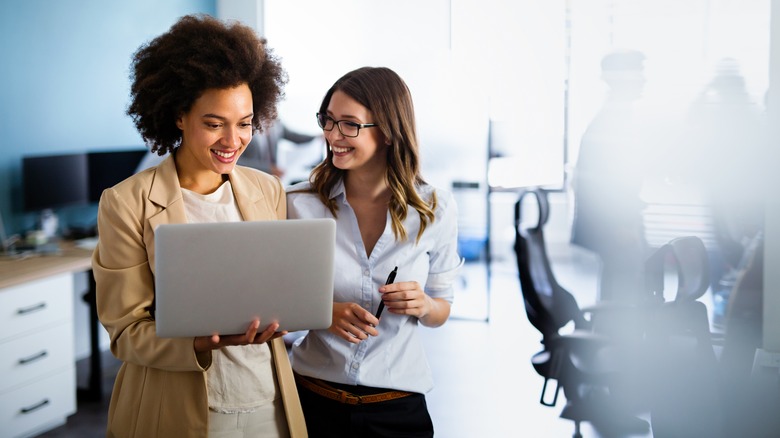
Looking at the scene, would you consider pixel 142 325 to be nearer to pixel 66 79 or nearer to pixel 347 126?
pixel 347 126

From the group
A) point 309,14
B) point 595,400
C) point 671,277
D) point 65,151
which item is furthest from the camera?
point 309,14

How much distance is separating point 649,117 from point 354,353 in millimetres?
2187

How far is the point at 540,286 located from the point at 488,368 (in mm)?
942

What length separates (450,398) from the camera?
4.08 metres

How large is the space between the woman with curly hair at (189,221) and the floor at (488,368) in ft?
7.24

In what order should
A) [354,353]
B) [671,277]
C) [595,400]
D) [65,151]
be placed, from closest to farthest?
[354,353] < [671,277] < [595,400] < [65,151]

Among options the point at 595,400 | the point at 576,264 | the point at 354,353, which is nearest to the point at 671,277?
the point at 576,264

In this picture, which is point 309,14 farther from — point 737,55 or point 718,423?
point 718,423

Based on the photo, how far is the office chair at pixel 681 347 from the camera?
330cm

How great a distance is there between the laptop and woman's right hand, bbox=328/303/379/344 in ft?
0.55

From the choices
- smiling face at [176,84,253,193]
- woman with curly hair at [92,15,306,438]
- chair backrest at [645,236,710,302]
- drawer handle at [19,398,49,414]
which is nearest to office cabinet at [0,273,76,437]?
drawer handle at [19,398,49,414]

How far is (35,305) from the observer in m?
3.54

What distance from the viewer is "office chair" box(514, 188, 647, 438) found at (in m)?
3.58

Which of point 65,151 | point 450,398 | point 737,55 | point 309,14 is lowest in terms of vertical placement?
point 450,398
